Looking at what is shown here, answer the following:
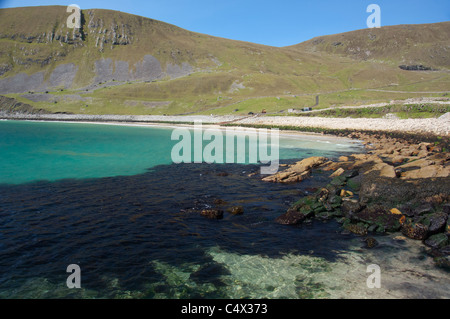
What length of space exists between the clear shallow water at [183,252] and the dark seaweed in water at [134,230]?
6cm

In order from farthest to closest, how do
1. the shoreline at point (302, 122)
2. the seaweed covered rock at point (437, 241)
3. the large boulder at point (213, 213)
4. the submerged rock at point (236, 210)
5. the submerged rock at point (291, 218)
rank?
the shoreline at point (302, 122)
the submerged rock at point (236, 210)
the large boulder at point (213, 213)
the submerged rock at point (291, 218)
the seaweed covered rock at point (437, 241)

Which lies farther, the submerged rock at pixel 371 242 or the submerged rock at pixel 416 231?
the submerged rock at pixel 416 231

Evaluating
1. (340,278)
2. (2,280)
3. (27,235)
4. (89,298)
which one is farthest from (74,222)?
(340,278)

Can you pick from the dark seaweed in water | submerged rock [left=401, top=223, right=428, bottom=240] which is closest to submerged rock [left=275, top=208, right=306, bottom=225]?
the dark seaweed in water

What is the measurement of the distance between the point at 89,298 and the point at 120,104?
155 meters

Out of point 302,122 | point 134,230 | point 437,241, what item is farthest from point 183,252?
point 302,122

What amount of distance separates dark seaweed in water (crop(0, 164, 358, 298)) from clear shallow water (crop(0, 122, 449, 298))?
0.19 feet

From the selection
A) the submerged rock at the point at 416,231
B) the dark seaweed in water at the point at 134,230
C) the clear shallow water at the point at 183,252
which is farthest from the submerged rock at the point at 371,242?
the submerged rock at the point at 416,231

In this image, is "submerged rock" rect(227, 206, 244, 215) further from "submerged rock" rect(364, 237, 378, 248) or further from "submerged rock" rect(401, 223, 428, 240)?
"submerged rock" rect(401, 223, 428, 240)

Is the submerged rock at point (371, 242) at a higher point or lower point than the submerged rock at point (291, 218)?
lower

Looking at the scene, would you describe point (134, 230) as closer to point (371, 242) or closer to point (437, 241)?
point (371, 242)

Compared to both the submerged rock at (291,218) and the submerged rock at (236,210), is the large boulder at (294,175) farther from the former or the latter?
the submerged rock at (291,218)

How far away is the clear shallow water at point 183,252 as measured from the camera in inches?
407

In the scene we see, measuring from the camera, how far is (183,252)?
13070 mm
